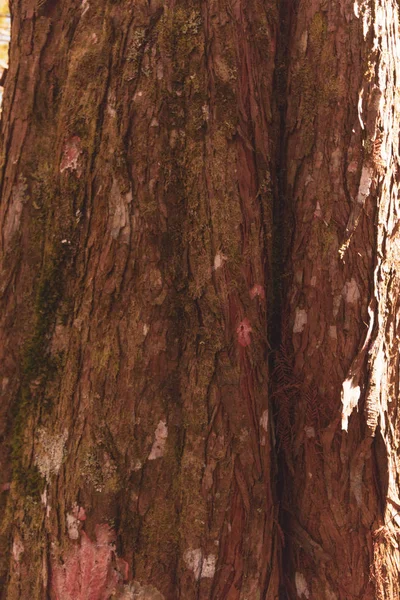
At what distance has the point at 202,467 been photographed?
72.6 inches

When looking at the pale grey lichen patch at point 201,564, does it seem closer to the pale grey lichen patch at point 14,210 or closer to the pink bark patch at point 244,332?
the pink bark patch at point 244,332

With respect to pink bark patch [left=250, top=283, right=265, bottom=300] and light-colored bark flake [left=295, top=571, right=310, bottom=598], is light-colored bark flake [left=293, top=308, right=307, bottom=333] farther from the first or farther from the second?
light-colored bark flake [left=295, top=571, right=310, bottom=598]

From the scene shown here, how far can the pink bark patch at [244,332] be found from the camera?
6.24ft

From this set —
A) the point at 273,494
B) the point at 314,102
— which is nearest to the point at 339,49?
the point at 314,102

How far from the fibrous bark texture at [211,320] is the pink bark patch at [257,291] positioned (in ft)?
0.05

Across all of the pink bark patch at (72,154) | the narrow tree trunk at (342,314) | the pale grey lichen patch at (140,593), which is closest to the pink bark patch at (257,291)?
the narrow tree trunk at (342,314)

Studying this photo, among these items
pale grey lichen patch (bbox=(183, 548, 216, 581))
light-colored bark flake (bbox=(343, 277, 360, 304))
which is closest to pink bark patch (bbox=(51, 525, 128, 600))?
pale grey lichen patch (bbox=(183, 548, 216, 581))

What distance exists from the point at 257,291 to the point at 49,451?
2.77 feet

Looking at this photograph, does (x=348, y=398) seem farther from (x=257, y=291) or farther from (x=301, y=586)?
(x=301, y=586)

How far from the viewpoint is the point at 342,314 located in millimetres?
1913

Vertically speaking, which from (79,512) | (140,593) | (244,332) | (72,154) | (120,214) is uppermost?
(72,154)

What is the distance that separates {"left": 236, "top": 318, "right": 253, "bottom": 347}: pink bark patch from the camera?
6.24ft

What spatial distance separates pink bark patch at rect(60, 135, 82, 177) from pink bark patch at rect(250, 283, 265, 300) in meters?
0.70

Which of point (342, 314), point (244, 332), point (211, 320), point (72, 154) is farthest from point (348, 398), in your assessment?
point (72, 154)
